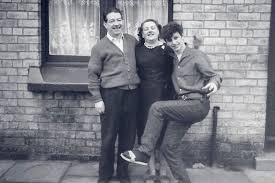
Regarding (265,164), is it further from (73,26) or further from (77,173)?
(73,26)

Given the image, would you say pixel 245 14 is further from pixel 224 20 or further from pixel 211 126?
pixel 211 126

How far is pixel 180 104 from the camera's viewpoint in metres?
4.37

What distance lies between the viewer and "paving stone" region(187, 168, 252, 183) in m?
5.18

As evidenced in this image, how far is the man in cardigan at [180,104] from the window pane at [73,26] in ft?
5.95

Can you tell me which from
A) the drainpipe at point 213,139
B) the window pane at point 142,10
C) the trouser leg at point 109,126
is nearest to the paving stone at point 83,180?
the trouser leg at point 109,126

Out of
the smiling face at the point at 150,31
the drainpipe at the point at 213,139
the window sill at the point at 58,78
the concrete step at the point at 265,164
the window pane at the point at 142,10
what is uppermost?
the window pane at the point at 142,10

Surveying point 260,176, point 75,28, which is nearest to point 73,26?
point 75,28

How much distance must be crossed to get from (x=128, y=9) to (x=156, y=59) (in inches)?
59.5

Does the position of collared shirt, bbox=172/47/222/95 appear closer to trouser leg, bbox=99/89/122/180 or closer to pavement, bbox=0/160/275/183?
trouser leg, bbox=99/89/122/180

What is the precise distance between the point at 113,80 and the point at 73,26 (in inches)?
64.4

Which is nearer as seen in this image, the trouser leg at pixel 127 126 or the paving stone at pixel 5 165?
the trouser leg at pixel 127 126

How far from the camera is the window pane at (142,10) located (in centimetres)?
582

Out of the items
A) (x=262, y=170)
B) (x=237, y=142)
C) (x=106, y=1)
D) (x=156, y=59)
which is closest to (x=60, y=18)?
(x=106, y=1)

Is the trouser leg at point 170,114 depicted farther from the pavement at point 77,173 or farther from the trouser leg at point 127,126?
the pavement at point 77,173
